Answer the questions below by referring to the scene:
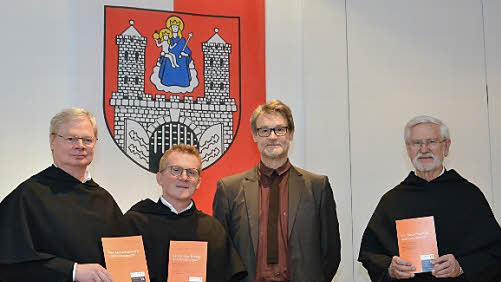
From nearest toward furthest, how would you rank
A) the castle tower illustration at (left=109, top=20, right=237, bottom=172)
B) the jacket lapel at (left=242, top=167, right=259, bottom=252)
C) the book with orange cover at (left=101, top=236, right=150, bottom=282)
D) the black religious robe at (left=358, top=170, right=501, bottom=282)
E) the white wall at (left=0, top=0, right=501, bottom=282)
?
the book with orange cover at (left=101, top=236, right=150, bottom=282)
the black religious robe at (left=358, top=170, right=501, bottom=282)
the jacket lapel at (left=242, top=167, right=259, bottom=252)
the white wall at (left=0, top=0, right=501, bottom=282)
the castle tower illustration at (left=109, top=20, right=237, bottom=172)

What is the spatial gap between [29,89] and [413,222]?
10.0 ft

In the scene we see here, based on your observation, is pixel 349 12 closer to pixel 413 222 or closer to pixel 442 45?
pixel 442 45

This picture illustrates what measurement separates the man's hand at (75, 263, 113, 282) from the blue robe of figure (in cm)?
239

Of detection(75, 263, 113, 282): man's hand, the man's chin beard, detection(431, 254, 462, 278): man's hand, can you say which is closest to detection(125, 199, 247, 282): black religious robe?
detection(75, 263, 113, 282): man's hand

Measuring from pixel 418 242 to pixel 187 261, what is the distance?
125 centimetres

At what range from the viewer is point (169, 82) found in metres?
5.51

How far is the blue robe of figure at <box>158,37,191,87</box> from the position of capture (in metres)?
5.51

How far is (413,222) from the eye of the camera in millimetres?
3801

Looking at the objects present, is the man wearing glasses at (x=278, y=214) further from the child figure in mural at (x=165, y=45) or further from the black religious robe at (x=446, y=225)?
the child figure in mural at (x=165, y=45)

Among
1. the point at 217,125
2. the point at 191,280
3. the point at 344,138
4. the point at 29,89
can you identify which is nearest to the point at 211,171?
the point at 217,125

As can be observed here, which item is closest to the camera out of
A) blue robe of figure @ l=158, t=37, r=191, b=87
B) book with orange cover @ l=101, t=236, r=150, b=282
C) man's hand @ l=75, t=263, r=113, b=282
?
man's hand @ l=75, t=263, r=113, b=282

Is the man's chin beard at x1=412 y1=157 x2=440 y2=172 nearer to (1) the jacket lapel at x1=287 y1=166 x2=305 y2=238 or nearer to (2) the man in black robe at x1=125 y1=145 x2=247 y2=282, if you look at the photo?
(1) the jacket lapel at x1=287 y1=166 x2=305 y2=238

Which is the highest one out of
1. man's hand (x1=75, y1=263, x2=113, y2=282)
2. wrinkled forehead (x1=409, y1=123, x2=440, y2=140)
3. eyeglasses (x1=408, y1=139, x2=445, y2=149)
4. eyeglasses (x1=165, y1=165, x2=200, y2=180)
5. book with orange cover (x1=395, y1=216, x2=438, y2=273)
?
wrinkled forehead (x1=409, y1=123, x2=440, y2=140)

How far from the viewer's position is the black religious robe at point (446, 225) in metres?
3.82
